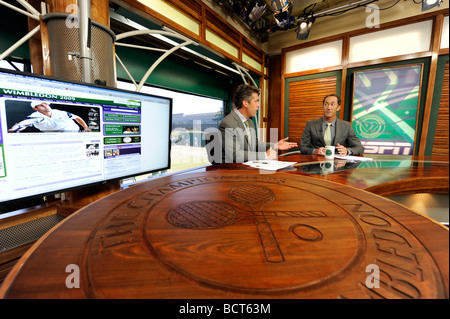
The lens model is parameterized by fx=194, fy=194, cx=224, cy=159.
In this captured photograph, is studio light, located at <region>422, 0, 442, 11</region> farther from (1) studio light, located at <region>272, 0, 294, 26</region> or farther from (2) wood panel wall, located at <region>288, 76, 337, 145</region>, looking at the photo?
(1) studio light, located at <region>272, 0, 294, 26</region>

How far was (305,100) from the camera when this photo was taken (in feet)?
11.6

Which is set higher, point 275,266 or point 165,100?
point 165,100

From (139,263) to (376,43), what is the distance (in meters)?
4.03

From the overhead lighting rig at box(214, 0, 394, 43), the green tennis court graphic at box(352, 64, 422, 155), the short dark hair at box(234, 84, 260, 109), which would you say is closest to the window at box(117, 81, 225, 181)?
the short dark hair at box(234, 84, 260, 109)

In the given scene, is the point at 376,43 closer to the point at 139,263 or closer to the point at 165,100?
the point at 165,100

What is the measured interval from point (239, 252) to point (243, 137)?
167cm

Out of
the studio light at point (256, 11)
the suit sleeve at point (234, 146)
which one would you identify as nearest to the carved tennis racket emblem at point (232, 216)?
the suit sleeve at point (234, 146)

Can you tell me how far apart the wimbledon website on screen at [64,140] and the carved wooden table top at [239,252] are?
0.30 m

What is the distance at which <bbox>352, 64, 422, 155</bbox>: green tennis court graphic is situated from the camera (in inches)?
106

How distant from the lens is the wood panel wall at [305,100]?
3322 mm

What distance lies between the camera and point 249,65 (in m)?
3.35

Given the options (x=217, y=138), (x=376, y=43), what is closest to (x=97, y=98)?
(x=217, y=138)

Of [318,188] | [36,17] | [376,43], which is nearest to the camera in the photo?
[318,188]

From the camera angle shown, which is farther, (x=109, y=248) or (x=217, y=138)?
(x=217, y=138)
